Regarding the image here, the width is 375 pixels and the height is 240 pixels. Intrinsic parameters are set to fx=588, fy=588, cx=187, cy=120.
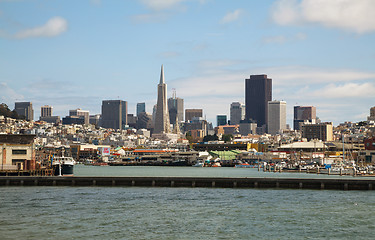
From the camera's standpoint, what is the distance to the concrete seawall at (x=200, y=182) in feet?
243

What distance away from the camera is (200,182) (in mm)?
78312

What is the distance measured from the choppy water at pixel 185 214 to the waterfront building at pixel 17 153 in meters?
18.9

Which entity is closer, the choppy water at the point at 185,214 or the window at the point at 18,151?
the choppy water at the point at 185,214

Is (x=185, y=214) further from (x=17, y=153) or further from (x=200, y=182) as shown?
(x=17, y=153)

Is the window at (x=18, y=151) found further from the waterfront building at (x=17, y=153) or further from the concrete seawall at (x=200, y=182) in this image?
the concrete seawall at (x=200, y=182)

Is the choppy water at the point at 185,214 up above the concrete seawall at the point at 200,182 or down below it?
below

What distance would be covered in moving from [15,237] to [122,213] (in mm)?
13441

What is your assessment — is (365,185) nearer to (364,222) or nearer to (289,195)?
(289,195)

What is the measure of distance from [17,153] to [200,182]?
31.6 meters

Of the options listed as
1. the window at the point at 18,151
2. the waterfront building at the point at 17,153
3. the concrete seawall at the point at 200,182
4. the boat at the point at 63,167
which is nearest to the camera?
the concrete seawall at the point at 200,182

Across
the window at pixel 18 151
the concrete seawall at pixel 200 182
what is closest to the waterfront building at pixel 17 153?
the window at pixel 18 151

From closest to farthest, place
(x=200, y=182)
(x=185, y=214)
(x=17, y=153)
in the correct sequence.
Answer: (x=185, y=214)
(x=200, y=182)
(x=17, y=153)

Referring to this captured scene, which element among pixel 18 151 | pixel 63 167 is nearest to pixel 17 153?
pixel 18 151

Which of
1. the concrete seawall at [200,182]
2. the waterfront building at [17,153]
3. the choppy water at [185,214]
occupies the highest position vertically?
the waterfront building at [17,153]
